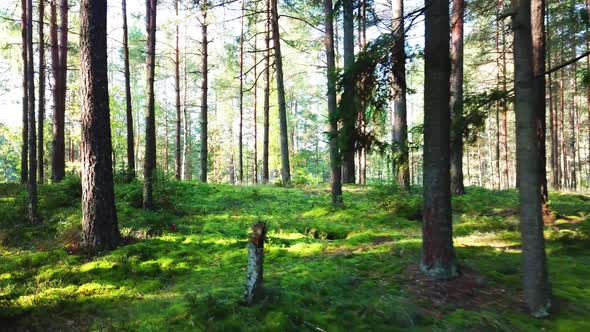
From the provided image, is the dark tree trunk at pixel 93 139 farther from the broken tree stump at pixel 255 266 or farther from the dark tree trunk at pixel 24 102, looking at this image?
the dark tree trunk at pixel 24 102

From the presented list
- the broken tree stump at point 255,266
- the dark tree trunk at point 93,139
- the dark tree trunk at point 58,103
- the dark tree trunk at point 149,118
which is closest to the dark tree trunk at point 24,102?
the dark tree trunk at point 58,103

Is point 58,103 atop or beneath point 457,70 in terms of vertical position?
beneath

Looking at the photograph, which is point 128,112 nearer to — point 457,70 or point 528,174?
point 457,70

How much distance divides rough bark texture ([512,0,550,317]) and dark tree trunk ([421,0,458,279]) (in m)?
0.92

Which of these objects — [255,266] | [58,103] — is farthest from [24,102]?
[255,266]

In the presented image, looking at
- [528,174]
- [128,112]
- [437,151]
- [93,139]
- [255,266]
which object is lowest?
[255,266]

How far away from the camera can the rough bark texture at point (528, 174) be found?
14.7ft

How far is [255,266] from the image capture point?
174 inches

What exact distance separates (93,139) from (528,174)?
22.6ft

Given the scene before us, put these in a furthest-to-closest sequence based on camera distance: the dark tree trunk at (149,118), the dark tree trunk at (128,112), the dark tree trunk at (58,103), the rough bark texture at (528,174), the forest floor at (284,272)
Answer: the dark tree trunk at (58,103)
the dark tree trunk at (128,112)
the dark tree trunk at (149,118)
the rough bark texture at (528,174)
the forest floor at (284,272)

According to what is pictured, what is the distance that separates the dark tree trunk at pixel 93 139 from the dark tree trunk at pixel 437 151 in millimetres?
5564

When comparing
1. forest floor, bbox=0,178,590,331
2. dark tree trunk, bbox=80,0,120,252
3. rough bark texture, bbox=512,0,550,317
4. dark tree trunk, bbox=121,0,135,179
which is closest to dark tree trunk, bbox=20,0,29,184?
forest floor, bbox=0,178,590,331

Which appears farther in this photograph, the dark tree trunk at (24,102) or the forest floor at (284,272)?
the dark tree trunk at (24,102)

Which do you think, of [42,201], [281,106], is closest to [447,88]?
[42,201]
